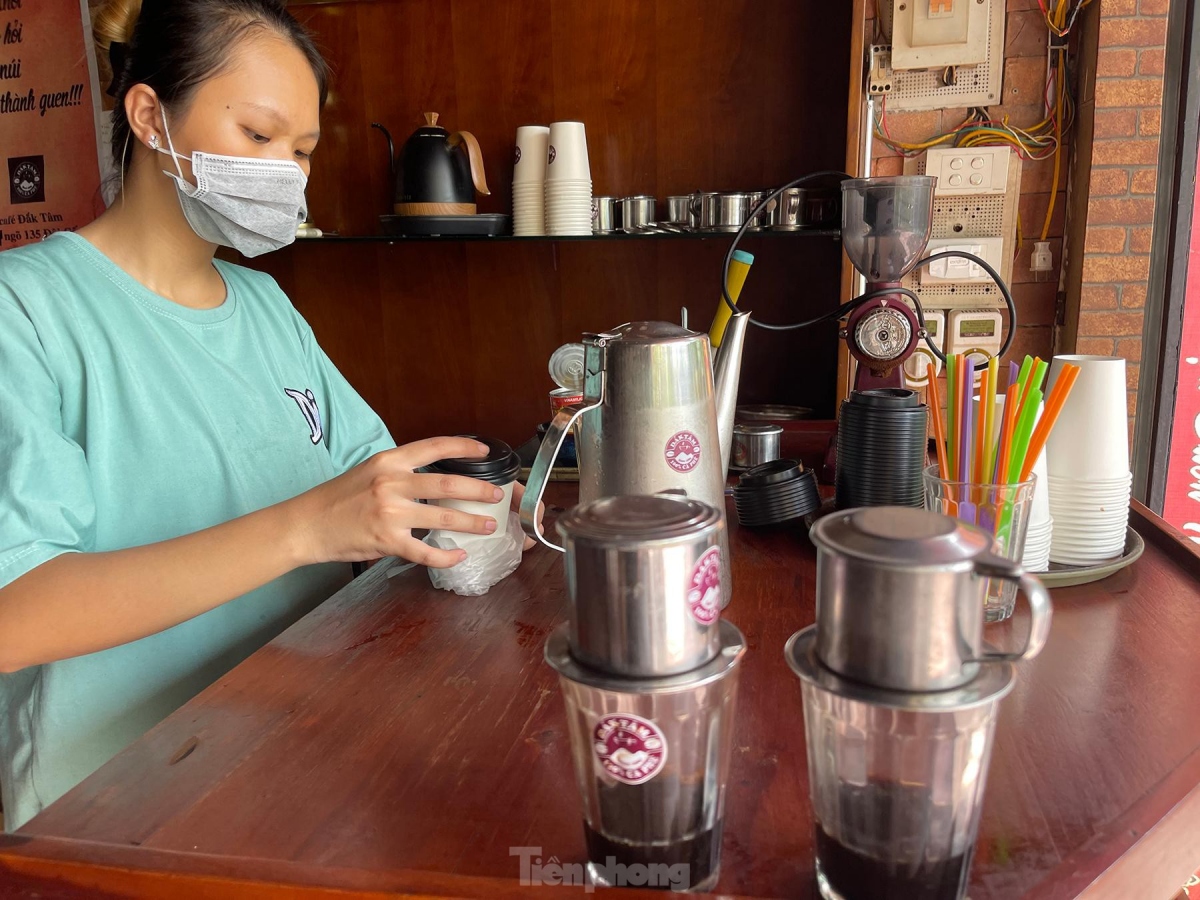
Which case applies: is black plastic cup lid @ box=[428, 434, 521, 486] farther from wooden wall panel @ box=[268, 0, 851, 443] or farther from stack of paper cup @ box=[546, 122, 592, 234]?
wooden wall panel @ box=[268, 0, 851, 443]

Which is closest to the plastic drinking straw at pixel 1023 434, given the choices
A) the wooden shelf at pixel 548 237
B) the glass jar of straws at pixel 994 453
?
the glass jar of straws at pixel 994 453

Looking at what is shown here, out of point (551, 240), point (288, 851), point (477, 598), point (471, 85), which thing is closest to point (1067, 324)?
point (551, 240)

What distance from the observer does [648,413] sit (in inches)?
32.5

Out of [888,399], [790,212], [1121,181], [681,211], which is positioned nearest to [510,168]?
[681,211]

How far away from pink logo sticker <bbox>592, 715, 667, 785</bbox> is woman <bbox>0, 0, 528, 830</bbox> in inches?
Result: 17.7

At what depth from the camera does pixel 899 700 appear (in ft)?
1.40

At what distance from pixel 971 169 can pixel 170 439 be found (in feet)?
6.77

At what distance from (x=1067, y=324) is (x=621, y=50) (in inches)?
56.1

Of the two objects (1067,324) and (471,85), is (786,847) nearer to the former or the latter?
(1067,324)

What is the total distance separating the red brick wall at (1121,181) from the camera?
2.13m

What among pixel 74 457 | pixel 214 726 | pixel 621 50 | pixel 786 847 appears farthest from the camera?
pixel 621 50

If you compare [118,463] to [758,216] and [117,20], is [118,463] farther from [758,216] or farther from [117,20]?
[758,216]

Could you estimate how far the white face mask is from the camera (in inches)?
48.6

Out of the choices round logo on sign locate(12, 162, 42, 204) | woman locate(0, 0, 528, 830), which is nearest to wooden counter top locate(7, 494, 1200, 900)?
woman locate(0, 0, 528, 830)
